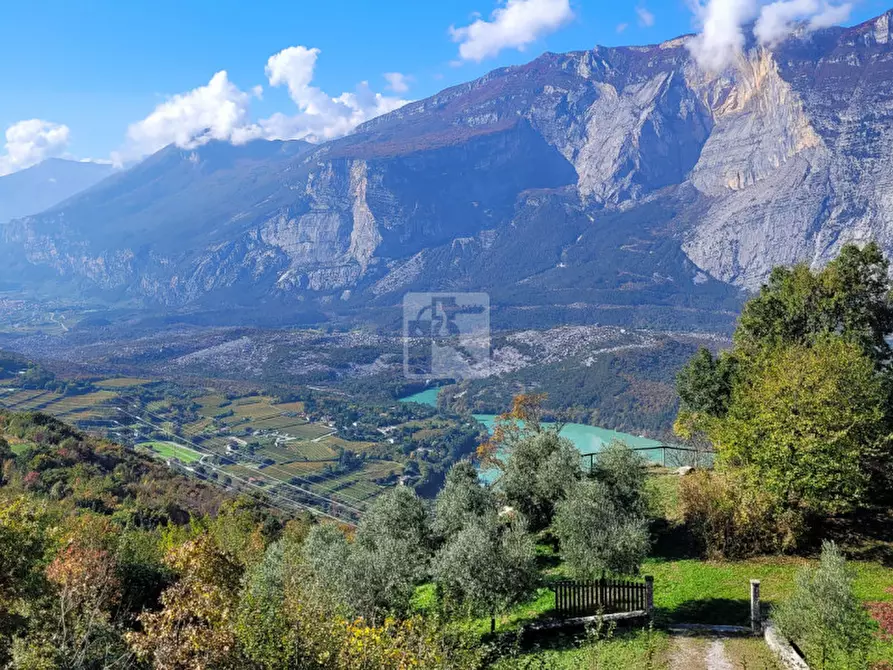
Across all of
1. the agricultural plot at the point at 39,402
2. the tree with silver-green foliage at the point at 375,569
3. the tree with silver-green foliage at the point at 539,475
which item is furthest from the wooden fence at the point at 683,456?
the agricultural plot at the point at 39,402

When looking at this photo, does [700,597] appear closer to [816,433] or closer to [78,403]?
[816,433]

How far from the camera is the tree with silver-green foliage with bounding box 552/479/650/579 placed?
14.4 m

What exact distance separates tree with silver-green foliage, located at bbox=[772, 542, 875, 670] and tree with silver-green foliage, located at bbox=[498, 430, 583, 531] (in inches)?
330

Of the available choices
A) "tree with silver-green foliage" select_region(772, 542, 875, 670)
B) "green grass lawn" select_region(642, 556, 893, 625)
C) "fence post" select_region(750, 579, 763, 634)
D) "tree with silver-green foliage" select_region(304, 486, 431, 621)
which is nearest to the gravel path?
"fence post" select_region(750, 579, 763, 634)

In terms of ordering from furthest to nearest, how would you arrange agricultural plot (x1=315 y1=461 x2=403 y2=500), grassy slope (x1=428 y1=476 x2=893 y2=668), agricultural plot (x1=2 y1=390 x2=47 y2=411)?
agricultural plot (x1=2 y1=390 x2=47 y2=411)
agricultural plot (x1=315 y1=461 x2=403 y2=500)
grassy slope (x1=428 y1=476 x2=893 y2=668)

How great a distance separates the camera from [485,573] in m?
13.7

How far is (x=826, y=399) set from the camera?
629 inches

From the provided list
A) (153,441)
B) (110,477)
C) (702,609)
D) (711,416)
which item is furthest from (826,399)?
(153,441)

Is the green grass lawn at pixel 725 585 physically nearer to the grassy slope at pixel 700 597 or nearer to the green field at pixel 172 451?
the grassy slope at pixel 700 597

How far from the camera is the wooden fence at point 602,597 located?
547 inches

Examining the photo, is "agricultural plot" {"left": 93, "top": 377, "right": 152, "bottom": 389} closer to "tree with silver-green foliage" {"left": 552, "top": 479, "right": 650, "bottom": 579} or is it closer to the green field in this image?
the green field

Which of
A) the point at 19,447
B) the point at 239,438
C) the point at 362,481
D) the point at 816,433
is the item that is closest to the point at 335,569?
the point at 816,433

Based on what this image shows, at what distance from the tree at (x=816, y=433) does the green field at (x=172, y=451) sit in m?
73.9

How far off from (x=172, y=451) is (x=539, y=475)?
75000 millimetres
